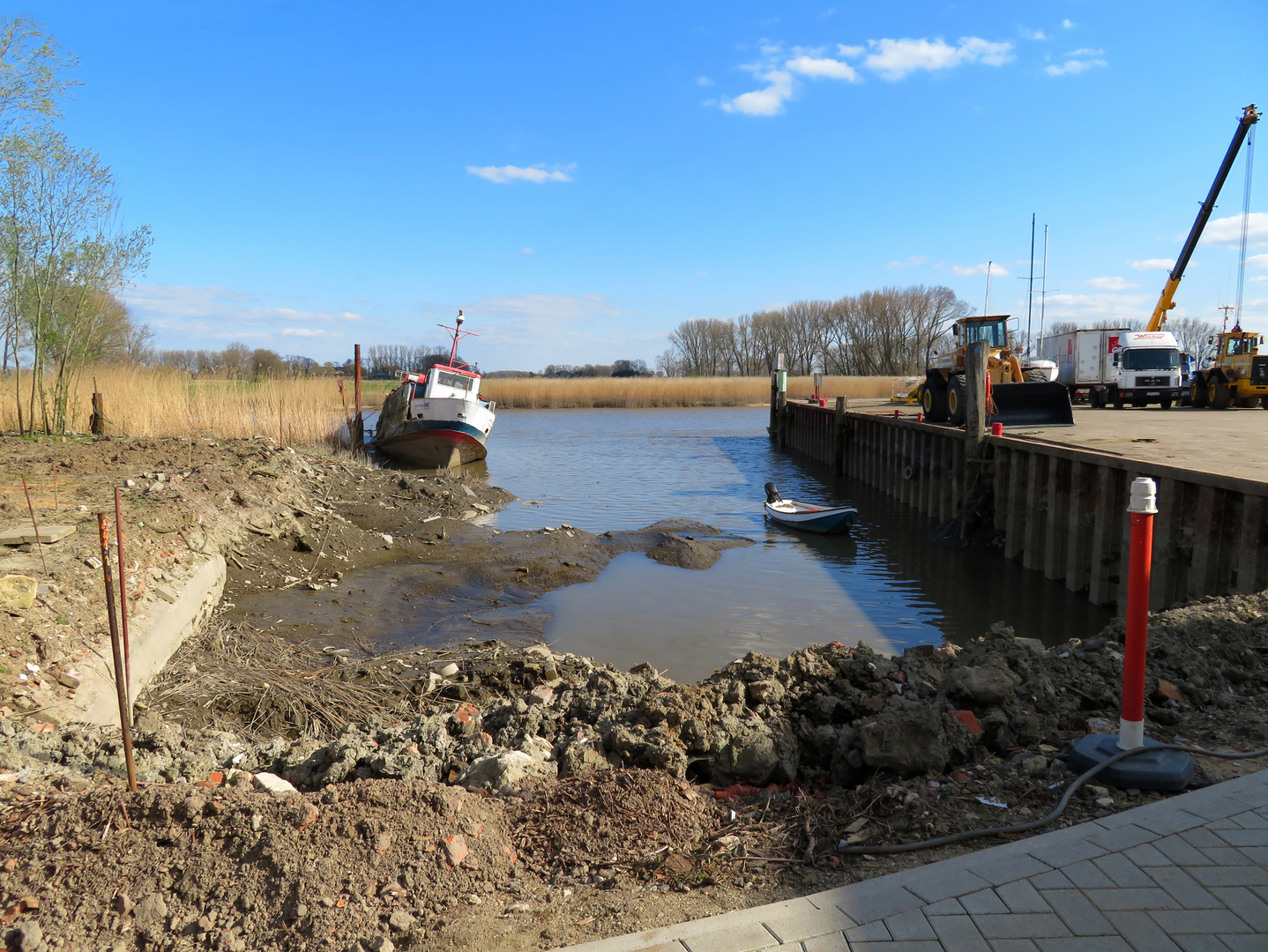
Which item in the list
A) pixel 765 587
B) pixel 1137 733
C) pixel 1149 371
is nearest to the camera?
pixel 1137 733

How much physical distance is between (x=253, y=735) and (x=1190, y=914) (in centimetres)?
491

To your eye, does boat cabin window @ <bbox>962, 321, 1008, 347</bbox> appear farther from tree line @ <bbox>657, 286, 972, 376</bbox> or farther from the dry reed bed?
tree line @ <bbox>657, 286, 972, 376</bbox>

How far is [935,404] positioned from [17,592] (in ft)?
59.4

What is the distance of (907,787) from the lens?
3363mm

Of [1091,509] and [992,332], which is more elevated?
[992,332]

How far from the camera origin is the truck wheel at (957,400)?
17.0 m

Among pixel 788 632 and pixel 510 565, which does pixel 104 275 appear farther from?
pixel 788 632

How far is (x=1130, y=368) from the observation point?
27828mm

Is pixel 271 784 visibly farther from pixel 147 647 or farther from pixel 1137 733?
pixel 1137 733

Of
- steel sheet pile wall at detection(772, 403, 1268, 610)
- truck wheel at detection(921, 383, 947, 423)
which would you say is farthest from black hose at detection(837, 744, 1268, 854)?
truck wheel at detection(921, 383, 947, 423)

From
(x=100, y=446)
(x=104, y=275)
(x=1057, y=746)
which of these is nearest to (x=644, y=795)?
(x=1057, y=746)

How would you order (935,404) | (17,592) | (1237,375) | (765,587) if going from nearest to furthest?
1. (17,592)
2. (765,587)
3. (935,404)
4. (1237,375)

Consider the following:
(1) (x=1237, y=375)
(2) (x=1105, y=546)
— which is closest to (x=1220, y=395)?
(1) (x=1237, y=375)

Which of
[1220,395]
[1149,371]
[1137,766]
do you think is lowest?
[1137,766]
